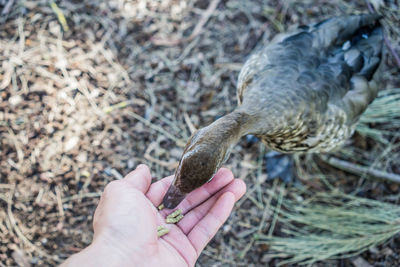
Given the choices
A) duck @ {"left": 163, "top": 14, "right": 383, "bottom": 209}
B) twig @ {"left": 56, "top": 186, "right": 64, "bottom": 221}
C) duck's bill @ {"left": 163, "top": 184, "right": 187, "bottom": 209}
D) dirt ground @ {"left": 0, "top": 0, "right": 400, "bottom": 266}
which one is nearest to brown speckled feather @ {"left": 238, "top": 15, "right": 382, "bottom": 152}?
duck @ {"left": 163, "top": 14, "right": 383, "bottom": 209}

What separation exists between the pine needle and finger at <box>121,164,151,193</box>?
1.51m

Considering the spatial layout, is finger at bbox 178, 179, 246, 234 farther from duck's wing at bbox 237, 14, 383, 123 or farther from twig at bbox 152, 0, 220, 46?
twig at bbox 152, 0, 220, 46

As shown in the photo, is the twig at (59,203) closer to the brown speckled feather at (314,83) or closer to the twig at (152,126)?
the twig at (152,126)

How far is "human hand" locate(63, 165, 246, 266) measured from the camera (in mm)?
2297

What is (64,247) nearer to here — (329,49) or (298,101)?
(298,101)

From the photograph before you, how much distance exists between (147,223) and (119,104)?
1.89 meters

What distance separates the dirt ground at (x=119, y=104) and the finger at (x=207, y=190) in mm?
865

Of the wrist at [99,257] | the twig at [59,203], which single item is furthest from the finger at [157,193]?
the twig at [59,203]

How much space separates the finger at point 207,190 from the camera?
283cm

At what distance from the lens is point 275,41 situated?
11.7 ft

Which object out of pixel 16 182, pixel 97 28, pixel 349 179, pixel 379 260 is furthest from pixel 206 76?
pixel 379 260

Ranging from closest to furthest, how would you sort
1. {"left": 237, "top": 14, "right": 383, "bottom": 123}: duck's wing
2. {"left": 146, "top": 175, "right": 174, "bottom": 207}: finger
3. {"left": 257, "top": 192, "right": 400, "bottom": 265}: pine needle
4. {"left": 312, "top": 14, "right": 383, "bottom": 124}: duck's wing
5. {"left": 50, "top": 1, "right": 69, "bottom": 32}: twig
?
{"left": 146, "top": 175, "right": 174, "bottom": 207}: finger, {"left": 237, "top": 14, "right": 383, "bottom": 123}: duck's wing, {"left": 312, "top": 14, "right": 383, "bottom": 124}: duck's wing, {"left": 257, "top": 192, "right": 400, "bottom": 265}: pine needle, {"left": 50, "top": 1, "right": 69, "bottom": 32}: twig

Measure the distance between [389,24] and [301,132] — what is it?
1779mm

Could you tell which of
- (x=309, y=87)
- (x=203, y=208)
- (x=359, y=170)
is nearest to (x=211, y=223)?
(x=203, y=208)
